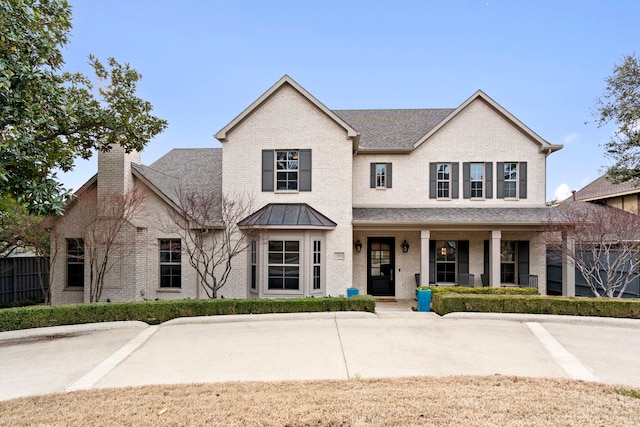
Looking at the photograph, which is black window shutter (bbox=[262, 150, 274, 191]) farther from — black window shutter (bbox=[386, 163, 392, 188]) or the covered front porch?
black window shutter (bbox=[386, 163, 392, 188])

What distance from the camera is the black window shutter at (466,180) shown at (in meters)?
16.1

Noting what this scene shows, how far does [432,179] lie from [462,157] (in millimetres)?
1594

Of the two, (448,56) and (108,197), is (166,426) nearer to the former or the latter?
(108,197)

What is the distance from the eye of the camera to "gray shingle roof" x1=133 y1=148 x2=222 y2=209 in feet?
49.1

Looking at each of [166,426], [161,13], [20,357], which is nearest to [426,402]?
[166,426]

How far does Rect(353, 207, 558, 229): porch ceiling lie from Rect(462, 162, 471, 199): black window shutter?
70 centimetres

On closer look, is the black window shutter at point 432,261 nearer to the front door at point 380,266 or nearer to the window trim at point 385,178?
the front door at point 380,266

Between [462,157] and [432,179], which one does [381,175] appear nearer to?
[432,179]

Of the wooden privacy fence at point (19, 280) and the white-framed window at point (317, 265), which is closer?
the white-framed window at point (317, 265)

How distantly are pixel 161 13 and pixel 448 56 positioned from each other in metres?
12.7

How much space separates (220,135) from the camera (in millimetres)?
14336

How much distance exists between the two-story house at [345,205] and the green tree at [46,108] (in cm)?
213

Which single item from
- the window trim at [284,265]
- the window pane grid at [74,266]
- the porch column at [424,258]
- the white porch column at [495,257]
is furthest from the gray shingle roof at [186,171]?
the white porch column at [495,257]

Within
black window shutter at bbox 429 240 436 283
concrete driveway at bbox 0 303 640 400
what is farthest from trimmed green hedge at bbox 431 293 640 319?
black window shutter at bbox 429 240 436 283
